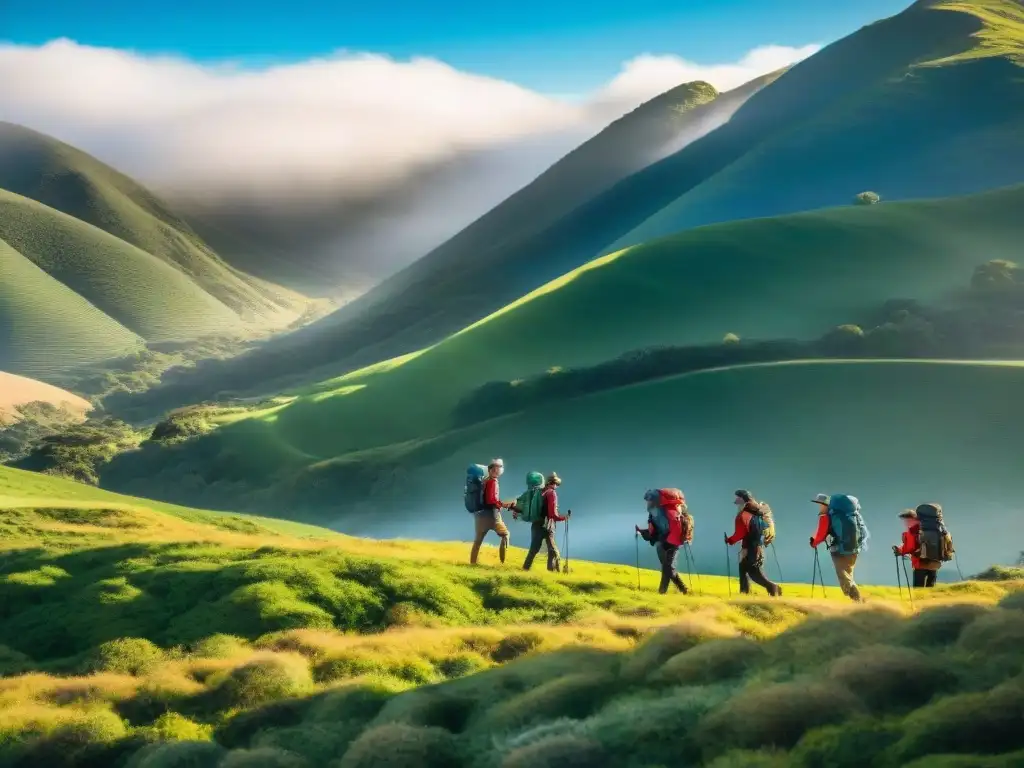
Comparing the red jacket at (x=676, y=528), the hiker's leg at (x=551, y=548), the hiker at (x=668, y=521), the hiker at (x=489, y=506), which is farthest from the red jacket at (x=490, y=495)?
the red jacket at (x=676, y=528)

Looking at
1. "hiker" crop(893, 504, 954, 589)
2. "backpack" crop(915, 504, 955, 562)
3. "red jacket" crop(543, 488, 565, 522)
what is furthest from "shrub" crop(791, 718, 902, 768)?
"red jacket" crop(543, 488, 565, 522)

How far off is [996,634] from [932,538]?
48.9ft

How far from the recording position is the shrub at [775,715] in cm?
1395

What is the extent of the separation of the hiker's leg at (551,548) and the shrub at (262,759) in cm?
1647

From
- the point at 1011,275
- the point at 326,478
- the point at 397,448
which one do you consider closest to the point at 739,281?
the point at 1011,275

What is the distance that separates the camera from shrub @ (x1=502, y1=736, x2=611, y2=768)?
14000 mm

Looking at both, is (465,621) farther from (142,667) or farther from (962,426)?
(962,426)

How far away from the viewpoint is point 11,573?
3058 cm

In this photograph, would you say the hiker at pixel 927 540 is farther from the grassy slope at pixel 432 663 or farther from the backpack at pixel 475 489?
the backpack at pixel 475 489

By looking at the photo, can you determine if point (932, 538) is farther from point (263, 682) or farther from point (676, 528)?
point (263, 682)

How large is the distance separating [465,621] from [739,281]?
15510cm

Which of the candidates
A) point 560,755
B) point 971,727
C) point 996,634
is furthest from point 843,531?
point 560,755

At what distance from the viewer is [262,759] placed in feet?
54.1

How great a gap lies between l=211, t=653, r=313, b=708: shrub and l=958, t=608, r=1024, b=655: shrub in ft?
41.0
